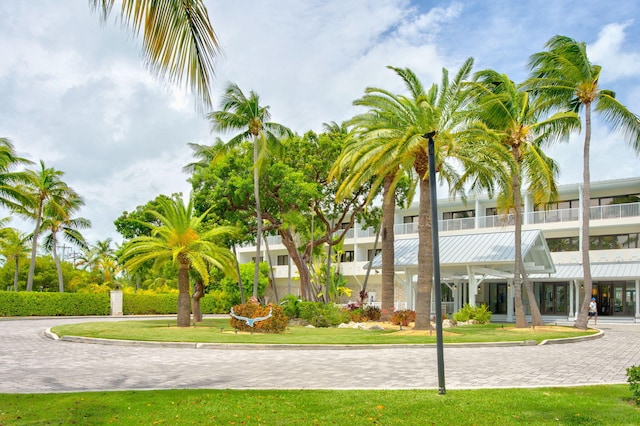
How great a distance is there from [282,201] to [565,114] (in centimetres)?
1385

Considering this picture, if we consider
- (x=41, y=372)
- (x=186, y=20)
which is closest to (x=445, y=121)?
(x=41, y=372)

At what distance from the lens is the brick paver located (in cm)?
1118

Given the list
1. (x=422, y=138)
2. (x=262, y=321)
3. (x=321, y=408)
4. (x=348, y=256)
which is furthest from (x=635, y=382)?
(x=348, y=256)

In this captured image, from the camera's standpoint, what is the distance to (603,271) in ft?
134

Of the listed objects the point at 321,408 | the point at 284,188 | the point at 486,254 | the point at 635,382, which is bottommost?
the point at 321,408

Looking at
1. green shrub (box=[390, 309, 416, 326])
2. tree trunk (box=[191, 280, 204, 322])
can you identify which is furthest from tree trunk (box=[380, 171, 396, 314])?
tree trunk (box=[191, 280, 204, 322])

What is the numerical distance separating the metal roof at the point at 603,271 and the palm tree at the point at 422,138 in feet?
61.3

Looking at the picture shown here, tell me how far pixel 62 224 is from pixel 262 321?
3569 centimetres

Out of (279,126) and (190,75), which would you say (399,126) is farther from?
(190,75)

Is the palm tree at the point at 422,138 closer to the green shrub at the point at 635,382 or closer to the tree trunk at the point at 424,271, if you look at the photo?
the tree trunk at the point at 424,271

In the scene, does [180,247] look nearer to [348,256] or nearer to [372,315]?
[372,315]

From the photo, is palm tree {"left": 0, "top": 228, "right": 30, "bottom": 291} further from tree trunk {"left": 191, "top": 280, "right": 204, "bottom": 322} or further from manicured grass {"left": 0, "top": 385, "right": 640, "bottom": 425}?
manicured grass {"left": 0, "top": 385, "right": 640, "bottom": 425}

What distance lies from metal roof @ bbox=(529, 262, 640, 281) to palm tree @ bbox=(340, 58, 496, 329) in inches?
736

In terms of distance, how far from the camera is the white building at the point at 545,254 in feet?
114
